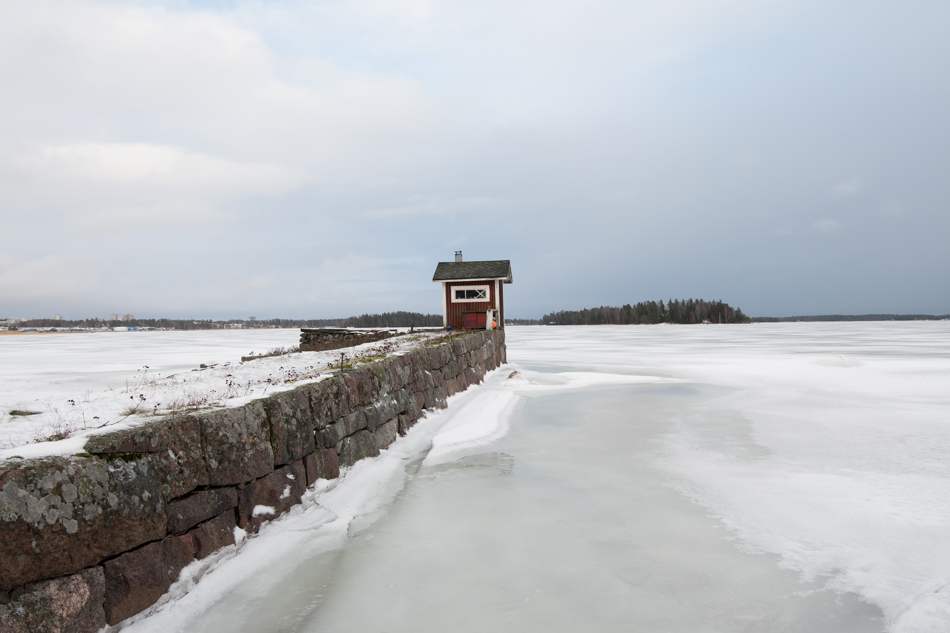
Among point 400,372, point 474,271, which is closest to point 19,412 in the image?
point 400,372

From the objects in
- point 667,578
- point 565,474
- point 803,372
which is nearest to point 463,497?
point 565,474

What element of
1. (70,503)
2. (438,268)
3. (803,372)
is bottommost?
(803,372)

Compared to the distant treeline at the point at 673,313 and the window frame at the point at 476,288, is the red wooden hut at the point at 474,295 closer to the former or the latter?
the window frame at the point at 476,288

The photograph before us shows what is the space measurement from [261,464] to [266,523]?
0.53 meters

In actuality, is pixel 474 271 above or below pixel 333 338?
above

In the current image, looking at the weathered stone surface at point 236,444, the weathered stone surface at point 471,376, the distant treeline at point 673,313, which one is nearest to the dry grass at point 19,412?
the weathered stone surface at point 236,444

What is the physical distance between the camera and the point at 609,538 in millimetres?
4223

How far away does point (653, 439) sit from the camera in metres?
7.62

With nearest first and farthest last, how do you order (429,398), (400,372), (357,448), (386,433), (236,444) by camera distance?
(236,444), (357,448), (386,433), (400,372), (429,398)

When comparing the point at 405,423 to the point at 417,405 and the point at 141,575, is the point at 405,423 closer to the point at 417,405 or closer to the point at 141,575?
the point at 417,405

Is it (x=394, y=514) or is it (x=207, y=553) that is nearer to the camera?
(x=207, y=553)

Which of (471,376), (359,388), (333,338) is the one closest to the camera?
(359,388)

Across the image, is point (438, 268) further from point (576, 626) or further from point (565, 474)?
point (576, 626)

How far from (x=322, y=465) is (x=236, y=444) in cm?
151
